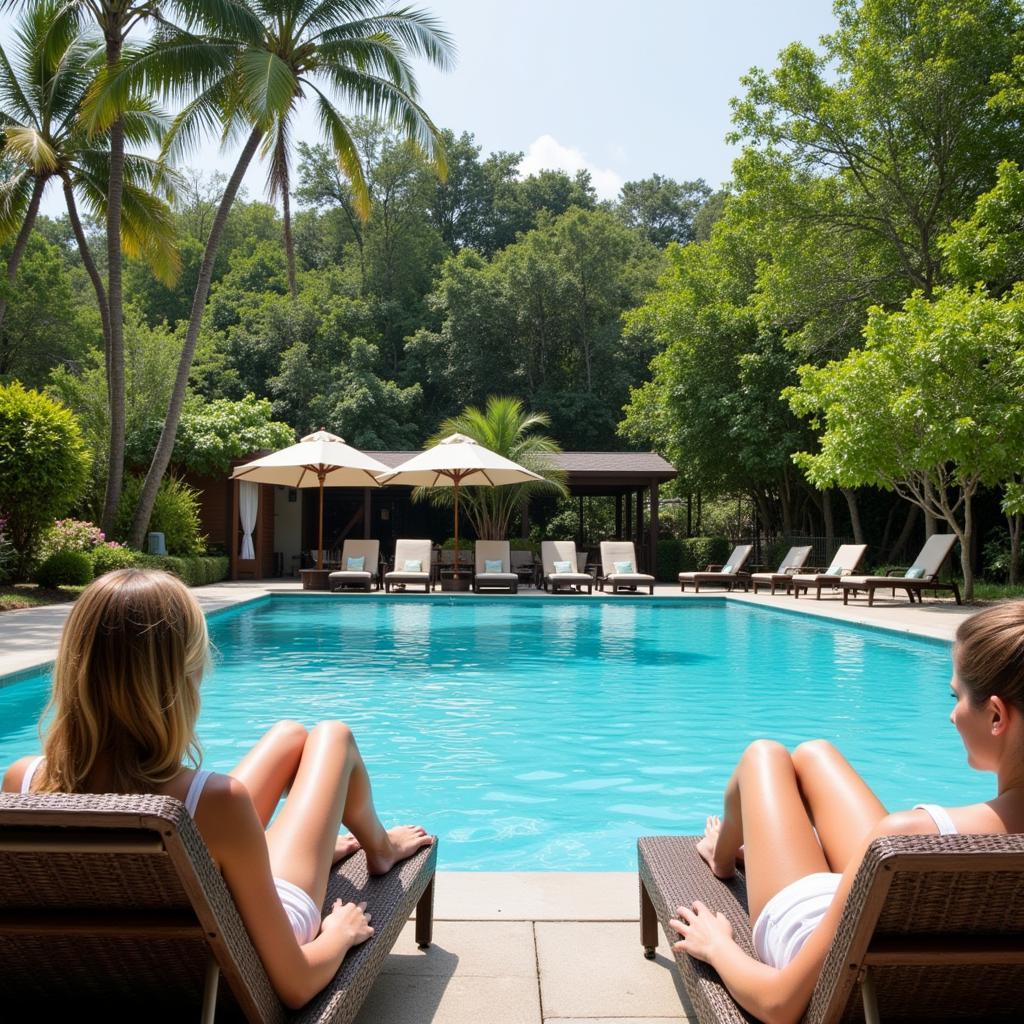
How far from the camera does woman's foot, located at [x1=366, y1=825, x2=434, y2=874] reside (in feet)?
7.78

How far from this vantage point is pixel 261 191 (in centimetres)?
1825

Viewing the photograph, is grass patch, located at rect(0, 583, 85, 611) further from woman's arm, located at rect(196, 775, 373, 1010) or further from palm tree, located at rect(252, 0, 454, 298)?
woman's arm, located at rect(196, 775, 373, 1010)

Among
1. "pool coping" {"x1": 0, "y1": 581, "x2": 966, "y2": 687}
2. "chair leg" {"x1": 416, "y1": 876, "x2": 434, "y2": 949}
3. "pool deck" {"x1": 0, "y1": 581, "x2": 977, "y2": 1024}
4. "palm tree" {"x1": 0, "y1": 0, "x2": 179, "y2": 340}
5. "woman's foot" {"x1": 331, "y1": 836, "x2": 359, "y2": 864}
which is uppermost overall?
"palm tree" {"x1": 0, "y1": 0, "x2": 179, "y2": 340}

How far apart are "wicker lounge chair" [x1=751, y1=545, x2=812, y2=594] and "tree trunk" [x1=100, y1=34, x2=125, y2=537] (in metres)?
11.5

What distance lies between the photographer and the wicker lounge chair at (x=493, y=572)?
1694cm

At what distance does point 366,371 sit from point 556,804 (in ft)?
91.8

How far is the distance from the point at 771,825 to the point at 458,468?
49.1ft

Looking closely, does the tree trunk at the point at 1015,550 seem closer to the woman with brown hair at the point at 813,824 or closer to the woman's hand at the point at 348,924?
the woman with brown hair at the point at 813,824

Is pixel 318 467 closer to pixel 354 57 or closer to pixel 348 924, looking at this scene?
pixel 354 57

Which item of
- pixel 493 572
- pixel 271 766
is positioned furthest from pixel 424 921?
pixel 493 572

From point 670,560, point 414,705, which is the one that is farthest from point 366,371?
point 414,705

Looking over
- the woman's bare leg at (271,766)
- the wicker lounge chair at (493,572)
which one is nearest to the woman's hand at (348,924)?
the woman's bare leg at (271,766)

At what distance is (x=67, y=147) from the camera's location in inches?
730

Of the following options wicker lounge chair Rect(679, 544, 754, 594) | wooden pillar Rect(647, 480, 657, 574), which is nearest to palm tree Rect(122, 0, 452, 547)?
wooden pillar Rect(647, 480, 657, 574)
